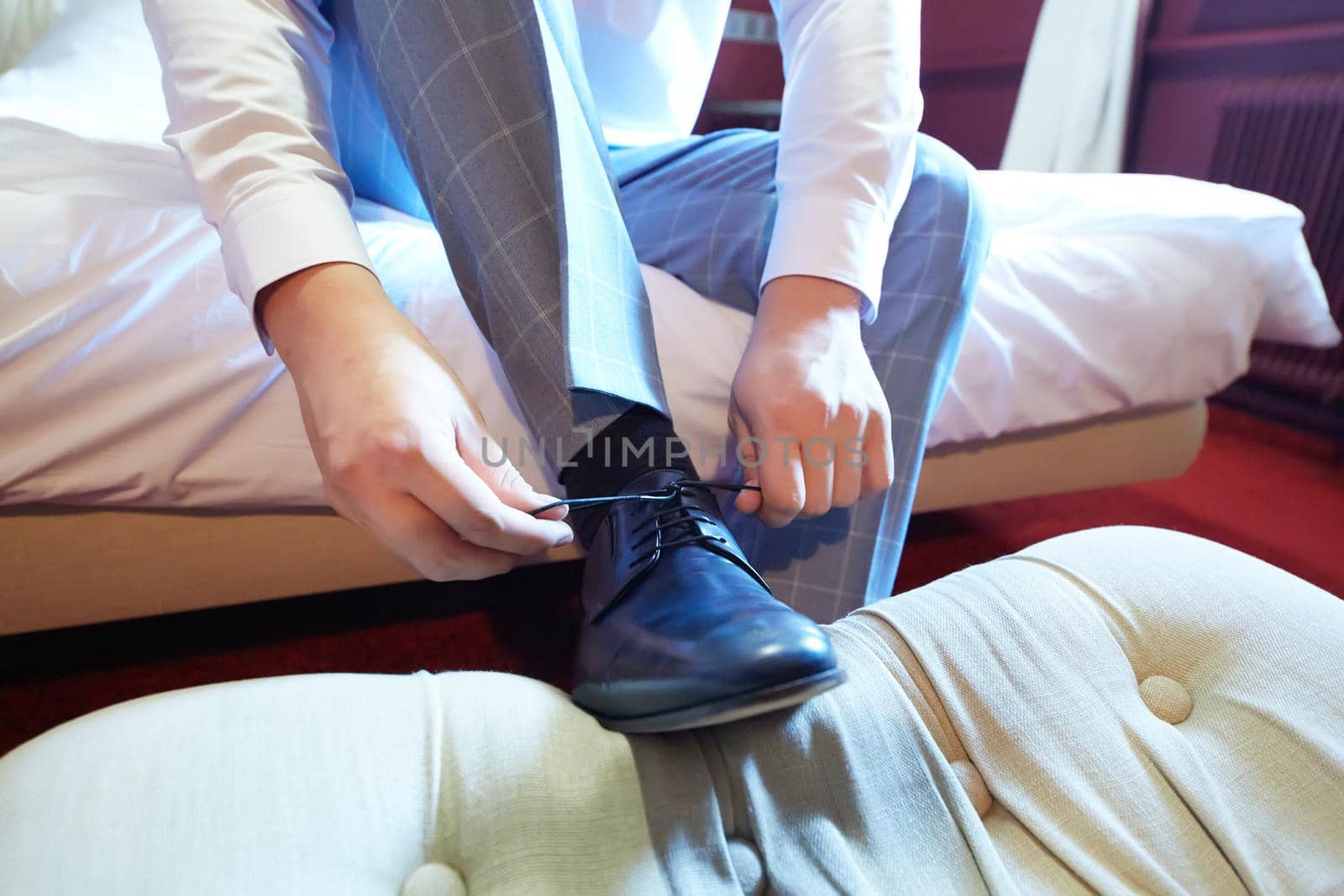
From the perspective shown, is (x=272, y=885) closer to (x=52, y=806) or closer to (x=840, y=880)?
(x=52, y=806)

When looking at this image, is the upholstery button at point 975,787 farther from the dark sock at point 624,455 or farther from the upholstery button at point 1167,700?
the dark sock at point 624,455

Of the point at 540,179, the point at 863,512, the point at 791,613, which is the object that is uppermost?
the point at 540,179

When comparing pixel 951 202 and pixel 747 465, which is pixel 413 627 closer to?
pixel 747 465

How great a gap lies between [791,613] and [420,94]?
403 mm

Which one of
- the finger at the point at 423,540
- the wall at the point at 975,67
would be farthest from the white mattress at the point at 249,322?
the wall at the point at 975,67

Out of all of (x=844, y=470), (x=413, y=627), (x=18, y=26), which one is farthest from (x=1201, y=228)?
(x=18, y=26)

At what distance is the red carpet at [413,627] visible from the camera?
0.78 metres

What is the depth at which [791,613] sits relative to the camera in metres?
0.37

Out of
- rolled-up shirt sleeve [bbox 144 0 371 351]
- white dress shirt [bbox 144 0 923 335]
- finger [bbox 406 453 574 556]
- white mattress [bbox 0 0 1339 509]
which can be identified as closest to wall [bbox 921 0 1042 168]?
white mattress [bbox 0 0 1339 509]

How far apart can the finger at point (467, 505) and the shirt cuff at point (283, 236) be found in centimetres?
17

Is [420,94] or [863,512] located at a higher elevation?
[420,94]

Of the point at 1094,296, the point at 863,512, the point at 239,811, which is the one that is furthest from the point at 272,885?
the point at 1094,296

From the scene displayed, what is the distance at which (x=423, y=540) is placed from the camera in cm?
39

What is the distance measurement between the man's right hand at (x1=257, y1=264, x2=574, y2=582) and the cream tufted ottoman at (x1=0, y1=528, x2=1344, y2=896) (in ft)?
0.23
